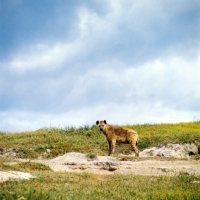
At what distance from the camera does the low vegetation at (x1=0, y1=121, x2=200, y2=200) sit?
26.4 ft

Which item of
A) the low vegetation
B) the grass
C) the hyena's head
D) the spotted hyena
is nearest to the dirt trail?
the low vegetation

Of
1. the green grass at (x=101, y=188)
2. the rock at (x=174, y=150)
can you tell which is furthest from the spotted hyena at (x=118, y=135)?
the green grass at (x=101, y=188)

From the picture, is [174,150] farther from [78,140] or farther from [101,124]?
[78,140]

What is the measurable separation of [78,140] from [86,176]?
Answer: 1406 cm

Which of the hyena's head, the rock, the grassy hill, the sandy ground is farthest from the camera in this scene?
the grassy hill

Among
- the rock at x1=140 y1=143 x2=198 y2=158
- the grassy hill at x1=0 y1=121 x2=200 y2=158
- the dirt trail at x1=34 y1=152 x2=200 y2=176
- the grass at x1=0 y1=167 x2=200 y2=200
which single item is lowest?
the grass at x1=0 y1=167 x2=200 y2=200

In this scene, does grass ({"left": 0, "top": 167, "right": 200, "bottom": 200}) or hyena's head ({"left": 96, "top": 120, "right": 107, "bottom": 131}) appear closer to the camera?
grass ({"left": 0, "top": 167, "right": 200, "bottom": 200})

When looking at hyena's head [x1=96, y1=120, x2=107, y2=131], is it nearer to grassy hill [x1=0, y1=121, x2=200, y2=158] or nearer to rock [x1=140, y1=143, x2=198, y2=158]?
grassy hill [x1=0, y1=121, x2=200, y2=158]

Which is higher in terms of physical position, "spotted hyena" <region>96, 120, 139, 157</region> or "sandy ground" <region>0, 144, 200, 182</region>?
"spotted hyena" <region>96, 120, 139, 157</region>

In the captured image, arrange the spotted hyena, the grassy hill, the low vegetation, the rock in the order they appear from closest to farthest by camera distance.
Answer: the low vegetation < the spotted hyena < the rock < the grassy hill

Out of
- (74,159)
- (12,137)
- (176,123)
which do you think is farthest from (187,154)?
(12,137)

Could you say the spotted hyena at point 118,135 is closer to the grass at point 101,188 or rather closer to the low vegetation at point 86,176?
the low vegetation at point 86,176

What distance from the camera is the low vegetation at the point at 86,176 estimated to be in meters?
8.05

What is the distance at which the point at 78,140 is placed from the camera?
86.0 ft
